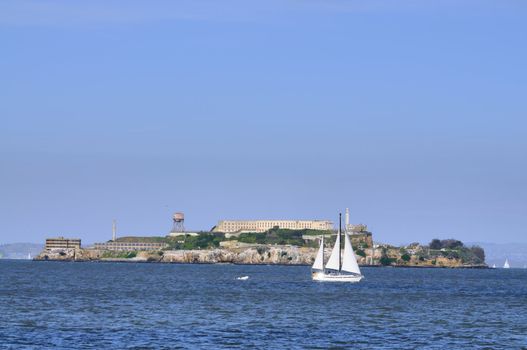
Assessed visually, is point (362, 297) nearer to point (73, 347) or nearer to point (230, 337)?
point (230, 337)

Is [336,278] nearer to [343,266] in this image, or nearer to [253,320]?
[343,266]

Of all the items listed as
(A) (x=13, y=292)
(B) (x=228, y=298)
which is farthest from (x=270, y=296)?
(A) (x=13, y=292)

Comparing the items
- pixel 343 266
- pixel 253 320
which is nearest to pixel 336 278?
pixel 343 266

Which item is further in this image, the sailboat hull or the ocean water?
the sailboat hull

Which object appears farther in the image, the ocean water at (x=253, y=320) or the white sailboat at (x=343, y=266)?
the white sailboat at (x=343, y=266)

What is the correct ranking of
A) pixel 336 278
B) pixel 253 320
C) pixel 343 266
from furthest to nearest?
pixel 343 266
pixel 336 278
pixel 253 320

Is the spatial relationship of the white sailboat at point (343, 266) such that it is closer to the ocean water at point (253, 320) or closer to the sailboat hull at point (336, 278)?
the sailboat hull at point (336, 278)

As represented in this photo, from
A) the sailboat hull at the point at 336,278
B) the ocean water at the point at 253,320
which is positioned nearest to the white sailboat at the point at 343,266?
the sailboat hull at the point at 336,278

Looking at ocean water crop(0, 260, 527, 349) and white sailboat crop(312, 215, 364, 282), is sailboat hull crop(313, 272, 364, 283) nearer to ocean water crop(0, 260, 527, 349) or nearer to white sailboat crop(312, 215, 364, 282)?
white sailboat crop(312, 215, 364, 282)

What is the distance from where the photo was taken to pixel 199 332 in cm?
8175

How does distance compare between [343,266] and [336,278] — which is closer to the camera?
[336,278]

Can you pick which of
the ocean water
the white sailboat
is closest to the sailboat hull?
the white sailboat

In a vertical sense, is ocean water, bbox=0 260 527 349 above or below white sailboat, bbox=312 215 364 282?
Result: below

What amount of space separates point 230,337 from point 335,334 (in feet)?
28.3
